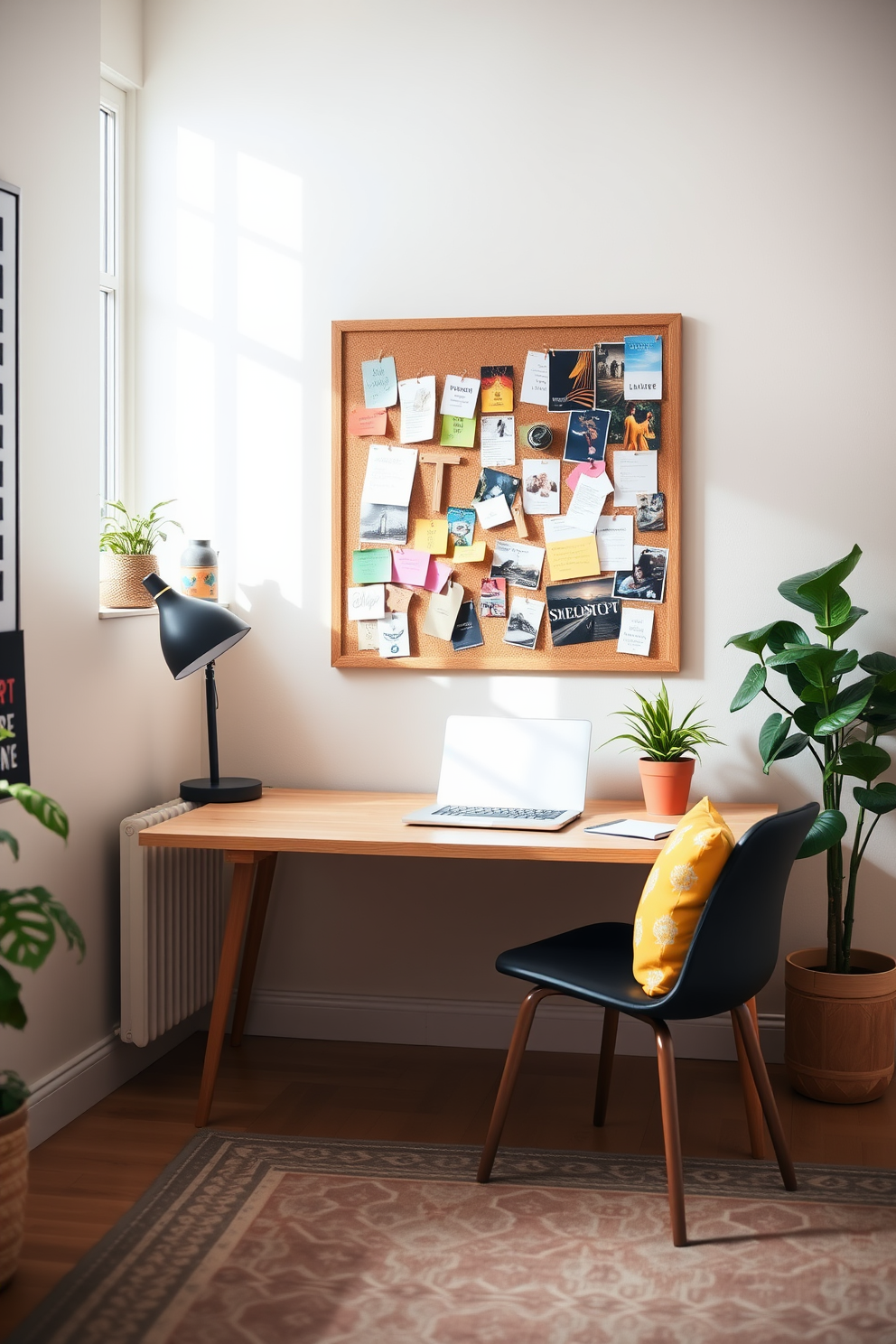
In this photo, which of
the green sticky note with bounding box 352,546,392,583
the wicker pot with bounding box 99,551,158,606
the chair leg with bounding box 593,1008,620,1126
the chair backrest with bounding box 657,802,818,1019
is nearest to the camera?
the chair backrest with bounding box 657,802,818,1019

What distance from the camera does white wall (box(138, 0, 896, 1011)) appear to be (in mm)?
3174

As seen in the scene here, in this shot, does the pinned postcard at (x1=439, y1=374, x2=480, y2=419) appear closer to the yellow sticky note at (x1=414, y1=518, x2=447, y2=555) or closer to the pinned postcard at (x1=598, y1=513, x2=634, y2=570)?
the yellow sticky note at (x1=414, y1=518, x2=447, y2=555)

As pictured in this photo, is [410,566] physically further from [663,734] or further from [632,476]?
[663,734]

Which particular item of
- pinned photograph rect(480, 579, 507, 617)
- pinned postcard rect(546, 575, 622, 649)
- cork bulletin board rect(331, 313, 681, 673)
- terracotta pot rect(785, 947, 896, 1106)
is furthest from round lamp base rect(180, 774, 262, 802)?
terracotta pot rect(785, 947, 896, 1106)

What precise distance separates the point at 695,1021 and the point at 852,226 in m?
2.05

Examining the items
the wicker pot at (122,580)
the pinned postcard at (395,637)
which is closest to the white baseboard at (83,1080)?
the wicker pot at (122,580)

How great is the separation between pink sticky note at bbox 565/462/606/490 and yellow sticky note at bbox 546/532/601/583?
14 centimetres

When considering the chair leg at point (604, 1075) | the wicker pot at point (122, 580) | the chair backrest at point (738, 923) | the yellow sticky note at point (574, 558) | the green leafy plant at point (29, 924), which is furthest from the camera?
the yellow sticky note at point (574, 558)

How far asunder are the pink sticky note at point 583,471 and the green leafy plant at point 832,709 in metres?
0.56

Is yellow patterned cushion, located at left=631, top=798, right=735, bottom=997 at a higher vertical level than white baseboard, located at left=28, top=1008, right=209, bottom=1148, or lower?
higher

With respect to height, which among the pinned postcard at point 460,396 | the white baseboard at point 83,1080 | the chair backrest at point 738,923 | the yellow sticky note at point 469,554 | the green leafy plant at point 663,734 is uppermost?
the pinned postcard at point 460,396

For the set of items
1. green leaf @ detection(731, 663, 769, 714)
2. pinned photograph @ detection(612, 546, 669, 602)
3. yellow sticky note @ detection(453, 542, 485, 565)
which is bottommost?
green leaf @ detection(731, 663, 769, 714)

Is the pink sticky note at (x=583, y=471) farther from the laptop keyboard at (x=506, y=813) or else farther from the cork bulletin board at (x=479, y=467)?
the laptop keyboard at (x=506, y=813)

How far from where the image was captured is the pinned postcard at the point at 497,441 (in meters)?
3.30
